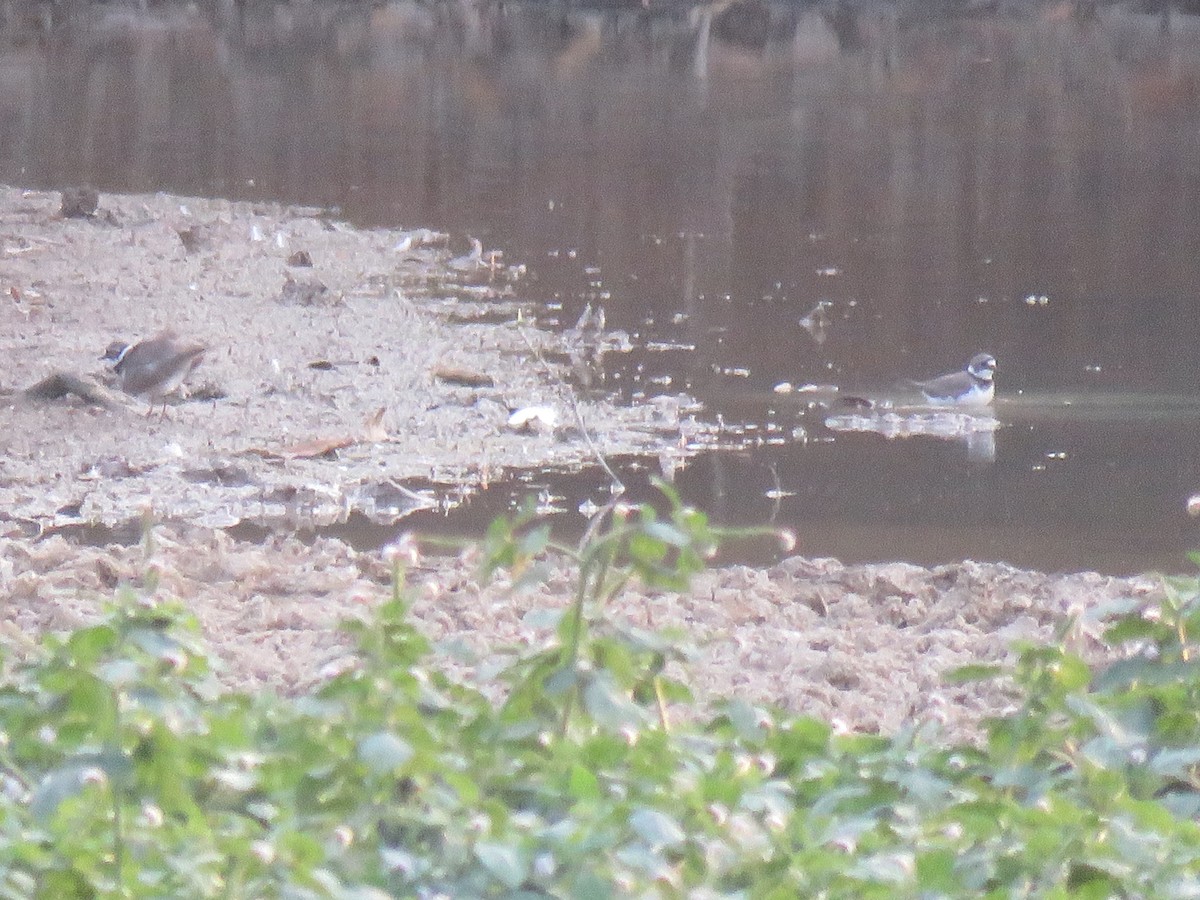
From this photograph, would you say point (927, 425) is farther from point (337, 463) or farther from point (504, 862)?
point (504, 862)

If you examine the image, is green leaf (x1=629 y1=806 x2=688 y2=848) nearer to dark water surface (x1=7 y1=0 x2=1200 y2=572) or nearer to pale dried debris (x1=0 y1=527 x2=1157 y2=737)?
pale dried debris (x1=0 y1=527 x2=1157 y2=737)

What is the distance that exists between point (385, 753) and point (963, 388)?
21.7 ft

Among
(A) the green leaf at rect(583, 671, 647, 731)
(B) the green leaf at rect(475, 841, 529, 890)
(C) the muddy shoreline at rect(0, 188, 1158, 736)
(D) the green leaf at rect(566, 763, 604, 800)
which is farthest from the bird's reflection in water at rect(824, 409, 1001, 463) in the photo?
(B) the green leaf at rect(475, 841, 529, 890)

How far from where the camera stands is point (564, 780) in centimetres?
301


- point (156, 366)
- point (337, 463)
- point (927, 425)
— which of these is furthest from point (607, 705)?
point (927, 425)

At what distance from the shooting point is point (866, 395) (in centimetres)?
957

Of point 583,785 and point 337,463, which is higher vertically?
point 583,785

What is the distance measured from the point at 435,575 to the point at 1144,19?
33722 mm

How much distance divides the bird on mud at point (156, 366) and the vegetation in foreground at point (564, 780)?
5175 millimetres

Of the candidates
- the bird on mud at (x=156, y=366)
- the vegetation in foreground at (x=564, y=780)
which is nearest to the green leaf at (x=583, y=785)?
the vegetation in foreground at (x=564, y=780)

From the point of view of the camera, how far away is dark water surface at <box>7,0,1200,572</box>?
8.00 meters

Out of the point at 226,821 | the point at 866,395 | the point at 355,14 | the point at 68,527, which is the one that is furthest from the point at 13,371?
the point at 355,14

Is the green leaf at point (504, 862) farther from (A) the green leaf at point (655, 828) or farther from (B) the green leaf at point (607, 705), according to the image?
(B) the green leaf at point (607, 705)

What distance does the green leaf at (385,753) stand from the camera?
2850 millimetres
